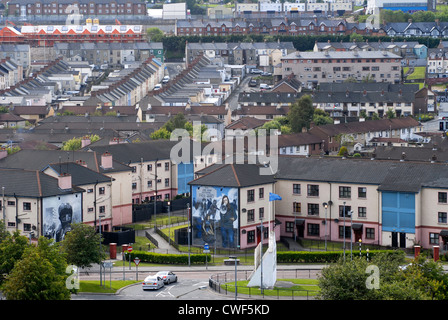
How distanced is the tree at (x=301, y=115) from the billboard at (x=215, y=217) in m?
52.4

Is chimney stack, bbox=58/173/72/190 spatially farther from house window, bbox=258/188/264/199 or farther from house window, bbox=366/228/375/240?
house window, bbox=366/228/375/240

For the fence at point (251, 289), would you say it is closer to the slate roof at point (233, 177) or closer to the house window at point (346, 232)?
the slate roof at point (233, 177)

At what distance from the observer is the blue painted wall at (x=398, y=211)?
59312 mm

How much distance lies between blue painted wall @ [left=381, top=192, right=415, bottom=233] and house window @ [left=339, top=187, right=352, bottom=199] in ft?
7.59

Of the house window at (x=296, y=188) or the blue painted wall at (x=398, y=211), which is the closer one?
the blue painted wall at (x=398, y=211)

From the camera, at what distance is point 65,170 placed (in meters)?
62.5

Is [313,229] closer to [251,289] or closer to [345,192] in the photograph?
[345,192]

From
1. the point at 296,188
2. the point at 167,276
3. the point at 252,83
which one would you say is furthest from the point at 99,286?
the point at 252,83

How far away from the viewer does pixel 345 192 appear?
61875 millimetres

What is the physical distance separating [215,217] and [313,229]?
6.47 metres

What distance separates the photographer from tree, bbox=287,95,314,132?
11269 centimetres

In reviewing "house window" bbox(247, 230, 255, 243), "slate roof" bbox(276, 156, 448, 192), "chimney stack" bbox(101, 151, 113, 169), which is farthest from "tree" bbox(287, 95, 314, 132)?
"house window" bbox(247, 230, 255, 243)

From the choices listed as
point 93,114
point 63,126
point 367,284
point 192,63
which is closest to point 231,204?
point 367,284

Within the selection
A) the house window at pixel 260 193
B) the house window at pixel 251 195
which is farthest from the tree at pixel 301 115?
the house window at pixel 251 195
